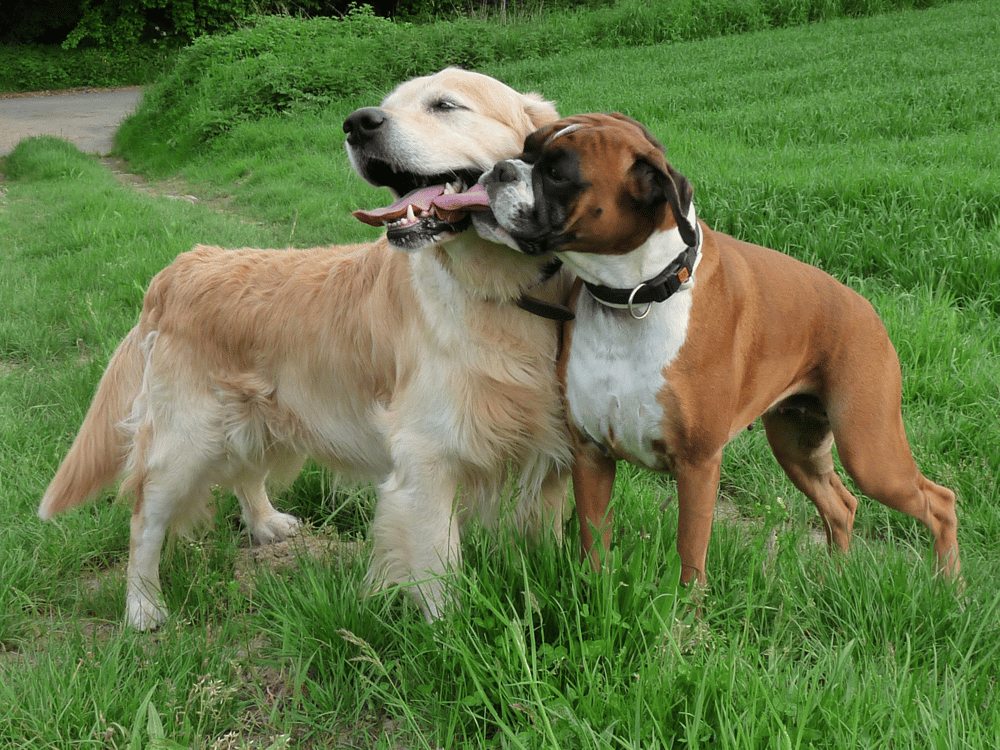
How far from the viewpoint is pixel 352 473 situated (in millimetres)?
3148

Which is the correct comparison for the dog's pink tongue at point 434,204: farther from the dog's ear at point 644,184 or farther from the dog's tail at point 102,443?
the dog's tail at point 102,443

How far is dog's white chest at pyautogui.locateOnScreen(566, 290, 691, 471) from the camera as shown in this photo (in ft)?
7.25

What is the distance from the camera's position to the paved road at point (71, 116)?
52.9 feet

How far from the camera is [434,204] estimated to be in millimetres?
2396

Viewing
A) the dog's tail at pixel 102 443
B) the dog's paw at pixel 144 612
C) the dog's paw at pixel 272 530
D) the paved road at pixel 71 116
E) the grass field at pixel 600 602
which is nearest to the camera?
the grass field at pixel 600 602

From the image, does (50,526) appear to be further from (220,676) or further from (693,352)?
→ (693,352)

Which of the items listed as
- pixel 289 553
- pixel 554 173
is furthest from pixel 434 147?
pixel 289 553

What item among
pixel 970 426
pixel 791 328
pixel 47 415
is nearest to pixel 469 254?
pixel 791 328

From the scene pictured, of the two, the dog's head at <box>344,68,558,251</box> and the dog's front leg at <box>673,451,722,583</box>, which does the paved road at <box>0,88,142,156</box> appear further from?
the dog's front leg at <box>673,451,722,583</box>

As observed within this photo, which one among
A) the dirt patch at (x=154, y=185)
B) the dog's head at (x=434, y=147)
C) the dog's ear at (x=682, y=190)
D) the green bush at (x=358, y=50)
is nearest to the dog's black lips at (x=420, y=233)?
the dog's head at (x=434, y=147)

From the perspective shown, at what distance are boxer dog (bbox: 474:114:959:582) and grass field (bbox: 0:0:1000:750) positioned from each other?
259 millimetres

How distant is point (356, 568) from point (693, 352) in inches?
49.6

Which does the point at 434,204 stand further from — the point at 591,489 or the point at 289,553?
the point at 289,553

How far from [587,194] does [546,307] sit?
0.40m
